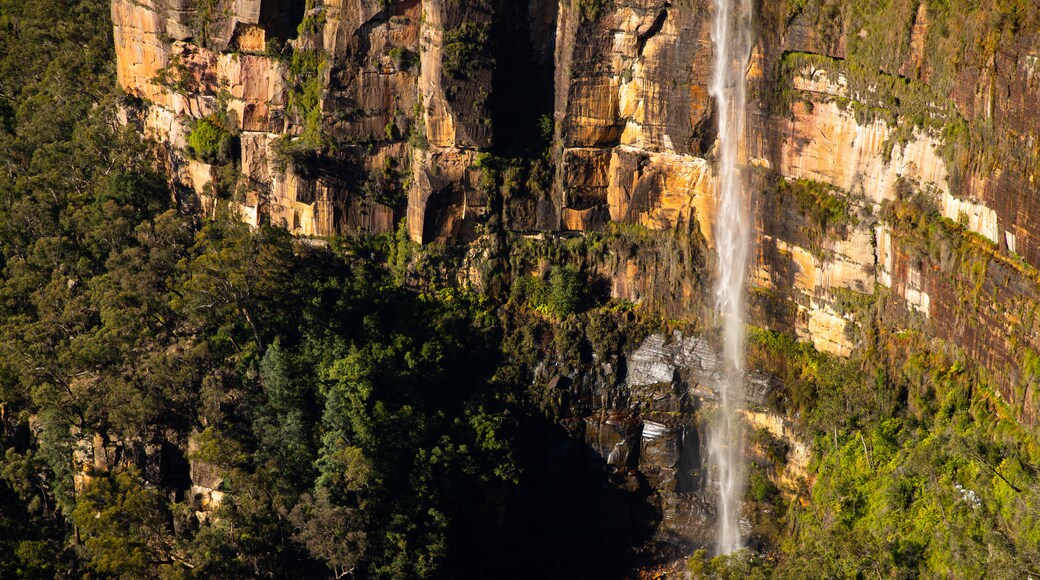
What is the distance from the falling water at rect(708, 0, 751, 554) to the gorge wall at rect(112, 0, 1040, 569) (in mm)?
550

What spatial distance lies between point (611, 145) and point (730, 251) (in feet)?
16.6

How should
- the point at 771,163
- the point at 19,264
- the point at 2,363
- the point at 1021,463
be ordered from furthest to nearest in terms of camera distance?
the point at 19,264
the point at 2,363
the point at 771,163
the point at 1021,463

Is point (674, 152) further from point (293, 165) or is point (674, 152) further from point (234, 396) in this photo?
point (234, 396)

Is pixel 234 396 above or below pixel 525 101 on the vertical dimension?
below

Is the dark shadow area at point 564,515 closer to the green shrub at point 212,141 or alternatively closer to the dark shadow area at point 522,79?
the dark shadow area at point 522,79

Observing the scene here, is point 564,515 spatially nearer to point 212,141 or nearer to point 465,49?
point 465,49

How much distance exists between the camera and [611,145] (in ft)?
159

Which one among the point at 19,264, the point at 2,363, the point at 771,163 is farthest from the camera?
the point at 19,264

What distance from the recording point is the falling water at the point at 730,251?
147ft

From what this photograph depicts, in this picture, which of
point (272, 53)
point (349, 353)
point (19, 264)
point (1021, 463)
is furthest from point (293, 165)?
point (1021, 463)

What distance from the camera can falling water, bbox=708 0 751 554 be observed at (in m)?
44.7

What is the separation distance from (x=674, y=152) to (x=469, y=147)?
21.0 ft

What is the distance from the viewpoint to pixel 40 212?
5322 centimetres

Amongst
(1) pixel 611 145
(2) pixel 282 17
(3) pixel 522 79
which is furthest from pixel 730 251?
(2) pixel 282 17
